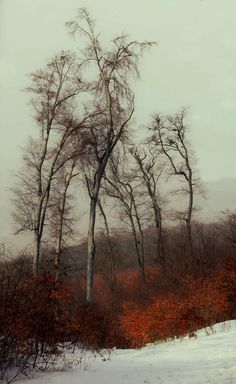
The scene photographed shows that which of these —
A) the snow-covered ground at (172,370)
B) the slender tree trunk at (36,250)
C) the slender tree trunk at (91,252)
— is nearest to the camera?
the snow-covered ground at (172,370)

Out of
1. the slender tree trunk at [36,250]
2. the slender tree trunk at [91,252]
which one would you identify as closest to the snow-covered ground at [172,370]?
the slender tree trunk at [91,252]

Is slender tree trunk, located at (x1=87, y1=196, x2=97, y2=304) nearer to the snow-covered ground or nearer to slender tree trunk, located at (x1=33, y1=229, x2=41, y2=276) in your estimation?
slender tree trunk, located at (x1=33, y1=229, x2=41, y2=276)

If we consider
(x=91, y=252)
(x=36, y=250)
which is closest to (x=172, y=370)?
(x=91, y=252)

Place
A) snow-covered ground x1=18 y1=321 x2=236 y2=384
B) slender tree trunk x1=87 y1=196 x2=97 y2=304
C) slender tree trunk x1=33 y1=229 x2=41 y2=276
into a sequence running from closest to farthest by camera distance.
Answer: snow-covered ground x1=18 y1=321 x2=236 y2=384
slender tree trunk x1=87 y1=196 x2=97 y2=304
slender tree trunk x1=33 y1=229 x2=41 y2=276

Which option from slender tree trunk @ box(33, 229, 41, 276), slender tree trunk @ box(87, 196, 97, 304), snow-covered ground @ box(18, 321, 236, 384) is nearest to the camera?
snow-covered ground @ box(18, 321, 236, 384)

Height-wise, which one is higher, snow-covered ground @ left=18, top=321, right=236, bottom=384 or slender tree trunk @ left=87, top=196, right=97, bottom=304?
slender tree trunk @ left=87, top=196, right=97, bottom=304

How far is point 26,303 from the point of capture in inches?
291

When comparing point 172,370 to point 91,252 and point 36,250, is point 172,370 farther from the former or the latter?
point 36,250

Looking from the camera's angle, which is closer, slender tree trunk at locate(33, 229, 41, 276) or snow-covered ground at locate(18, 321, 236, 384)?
snow-covered ground at locate(18, 321, 236, 384)

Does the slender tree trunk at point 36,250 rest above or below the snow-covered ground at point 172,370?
above

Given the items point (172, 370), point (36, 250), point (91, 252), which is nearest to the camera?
point (172, 370)

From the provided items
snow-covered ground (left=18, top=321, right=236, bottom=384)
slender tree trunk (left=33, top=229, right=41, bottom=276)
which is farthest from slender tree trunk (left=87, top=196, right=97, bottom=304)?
snow-covered ground (left=18, top=321, right=236, bottom=384)

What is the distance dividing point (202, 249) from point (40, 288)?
13.9 meters

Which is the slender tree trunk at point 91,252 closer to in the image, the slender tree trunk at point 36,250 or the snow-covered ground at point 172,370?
the slender tree trunk at point 36,250
